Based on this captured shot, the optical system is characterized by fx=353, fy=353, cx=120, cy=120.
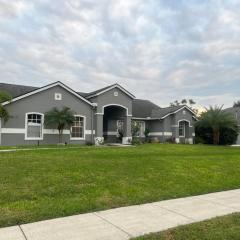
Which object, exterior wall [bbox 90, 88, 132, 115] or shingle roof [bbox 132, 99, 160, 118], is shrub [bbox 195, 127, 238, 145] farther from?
exterior wall [bbox 90, 88, 132, 115]

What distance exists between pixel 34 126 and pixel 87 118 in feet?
15.1

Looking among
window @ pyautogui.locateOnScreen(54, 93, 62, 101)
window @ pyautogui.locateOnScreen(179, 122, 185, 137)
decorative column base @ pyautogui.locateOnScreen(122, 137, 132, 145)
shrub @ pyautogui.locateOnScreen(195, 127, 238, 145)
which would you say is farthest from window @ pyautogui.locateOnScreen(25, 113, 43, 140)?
shrub @ pyautogui.locateOnScreen(195, 127, 238, 145)

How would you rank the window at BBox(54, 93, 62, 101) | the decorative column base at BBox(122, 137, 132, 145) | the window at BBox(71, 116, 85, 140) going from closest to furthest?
the window at BBox(54, 93, 62, 101), the window at BBox(71, 116, 85, 140), the decorative column base at BBox(122, 137, 132, 145)

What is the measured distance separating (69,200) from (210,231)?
3.58 meters

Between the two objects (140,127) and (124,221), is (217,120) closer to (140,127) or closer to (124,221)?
(140,127)

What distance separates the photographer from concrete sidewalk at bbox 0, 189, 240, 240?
615 centimetres

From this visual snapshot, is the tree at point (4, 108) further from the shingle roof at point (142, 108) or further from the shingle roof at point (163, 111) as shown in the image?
the shingle roof at point (163, 111)

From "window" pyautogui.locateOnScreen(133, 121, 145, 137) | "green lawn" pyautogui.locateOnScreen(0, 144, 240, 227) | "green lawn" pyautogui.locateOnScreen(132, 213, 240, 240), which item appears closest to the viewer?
"green lawn" pyautogui.locateOnScreen(132, 213, 240, 240)

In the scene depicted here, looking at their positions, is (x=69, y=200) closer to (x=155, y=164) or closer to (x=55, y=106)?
(x=155, y=164)

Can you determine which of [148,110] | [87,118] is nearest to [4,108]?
[87,118]

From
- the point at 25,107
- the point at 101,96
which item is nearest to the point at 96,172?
the point at 25,107

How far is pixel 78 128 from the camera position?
28750 millimetres

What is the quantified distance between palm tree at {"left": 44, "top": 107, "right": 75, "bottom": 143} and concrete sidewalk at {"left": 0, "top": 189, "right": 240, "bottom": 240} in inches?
707

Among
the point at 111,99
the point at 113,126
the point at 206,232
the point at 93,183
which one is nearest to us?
the point at 206,232
